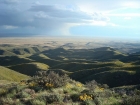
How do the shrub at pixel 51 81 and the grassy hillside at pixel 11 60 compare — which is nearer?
the shrub at pixel 51 81

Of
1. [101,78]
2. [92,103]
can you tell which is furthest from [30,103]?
[101,78]

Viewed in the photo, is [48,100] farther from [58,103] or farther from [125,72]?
[125,72]

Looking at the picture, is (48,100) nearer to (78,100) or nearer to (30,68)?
(78,100)

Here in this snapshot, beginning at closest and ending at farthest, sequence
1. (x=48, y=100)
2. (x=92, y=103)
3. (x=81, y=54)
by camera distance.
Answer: (x=92, y=103) → (x=48, y=100) → (x=81, y=54)

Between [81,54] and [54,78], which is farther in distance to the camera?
[81,54]

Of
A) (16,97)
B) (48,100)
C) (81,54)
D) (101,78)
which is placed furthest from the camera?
(81,54)

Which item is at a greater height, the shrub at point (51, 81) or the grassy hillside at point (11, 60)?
the shrub at point (51, 81)

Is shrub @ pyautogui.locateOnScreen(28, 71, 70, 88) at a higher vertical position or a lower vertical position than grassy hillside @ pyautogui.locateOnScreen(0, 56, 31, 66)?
higher

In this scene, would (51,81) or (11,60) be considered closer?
(51,81)

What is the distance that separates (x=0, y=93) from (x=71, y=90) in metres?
4.74

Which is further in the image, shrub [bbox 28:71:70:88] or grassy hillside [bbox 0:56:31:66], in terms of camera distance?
grassy hillside [bbox 0:56:31:66]

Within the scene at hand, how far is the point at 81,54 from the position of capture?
628 feet

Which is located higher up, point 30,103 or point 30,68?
point 30,103

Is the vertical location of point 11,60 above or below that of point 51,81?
below
